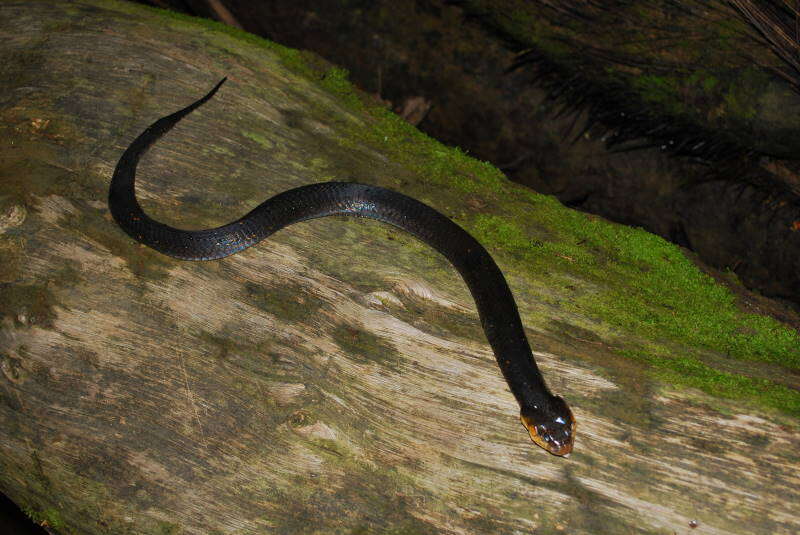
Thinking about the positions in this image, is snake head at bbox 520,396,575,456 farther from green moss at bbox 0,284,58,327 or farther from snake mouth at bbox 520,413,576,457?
green moss at bbox 0,284,58,327

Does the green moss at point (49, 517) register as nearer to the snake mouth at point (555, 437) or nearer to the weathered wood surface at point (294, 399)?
the weathered wood surface at point (294, 399)

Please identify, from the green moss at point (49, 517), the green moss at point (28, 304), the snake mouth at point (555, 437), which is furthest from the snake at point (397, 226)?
the green moss at point (49, 517)

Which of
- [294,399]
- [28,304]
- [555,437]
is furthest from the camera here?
[28,304]

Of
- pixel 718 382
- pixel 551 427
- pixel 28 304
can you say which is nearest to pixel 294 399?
pixel 551 427

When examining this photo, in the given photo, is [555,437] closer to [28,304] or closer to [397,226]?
[397,226]

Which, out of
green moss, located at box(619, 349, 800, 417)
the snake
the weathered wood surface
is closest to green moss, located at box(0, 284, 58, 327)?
the weathered wood surface

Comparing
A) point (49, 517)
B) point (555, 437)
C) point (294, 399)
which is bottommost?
point (49, 517)
